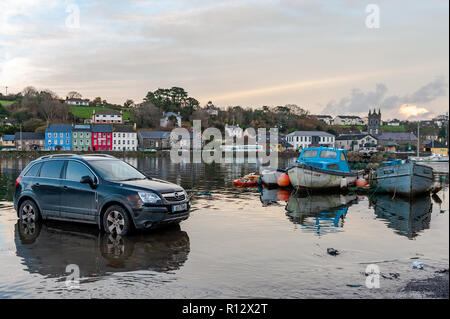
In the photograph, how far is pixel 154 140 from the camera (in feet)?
406

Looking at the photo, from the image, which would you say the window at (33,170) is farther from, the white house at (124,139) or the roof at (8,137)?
the roof at (8,137)

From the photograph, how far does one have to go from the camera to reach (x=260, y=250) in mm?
9508

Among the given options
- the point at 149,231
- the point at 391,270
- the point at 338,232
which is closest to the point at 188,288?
the point at 391,270

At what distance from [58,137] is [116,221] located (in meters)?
112

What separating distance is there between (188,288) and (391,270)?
13.3 feet

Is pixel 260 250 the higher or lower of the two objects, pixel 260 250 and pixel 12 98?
the lower

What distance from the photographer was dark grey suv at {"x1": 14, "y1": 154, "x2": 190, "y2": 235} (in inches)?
406

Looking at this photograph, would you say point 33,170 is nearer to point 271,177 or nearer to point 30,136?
point 271,177

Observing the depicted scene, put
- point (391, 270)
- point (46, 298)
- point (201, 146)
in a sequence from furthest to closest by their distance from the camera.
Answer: point (201, 146)
point (391, 270)
point (46, 298)

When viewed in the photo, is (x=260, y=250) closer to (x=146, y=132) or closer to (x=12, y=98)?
(x=146, y=132)

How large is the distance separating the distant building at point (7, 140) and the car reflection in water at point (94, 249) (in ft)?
373

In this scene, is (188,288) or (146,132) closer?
(188,288)

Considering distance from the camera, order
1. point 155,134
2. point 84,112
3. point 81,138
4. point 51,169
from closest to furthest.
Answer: point 51,169 < point 81,138 < point 155,134 < point 84,112

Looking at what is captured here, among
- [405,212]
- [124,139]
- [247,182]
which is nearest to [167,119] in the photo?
[124,139]
